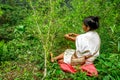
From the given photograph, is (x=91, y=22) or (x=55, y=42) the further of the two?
(x=55, y=42)

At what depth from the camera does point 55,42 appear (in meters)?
6.07

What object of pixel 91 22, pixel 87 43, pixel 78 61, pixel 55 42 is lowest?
pixel 78 61

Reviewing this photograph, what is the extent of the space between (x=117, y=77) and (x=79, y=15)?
2027 millimetres

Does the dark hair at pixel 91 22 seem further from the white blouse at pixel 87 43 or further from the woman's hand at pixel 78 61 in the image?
the woman's hand at pixel 78 61

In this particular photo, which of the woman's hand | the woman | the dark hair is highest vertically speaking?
the dark hair

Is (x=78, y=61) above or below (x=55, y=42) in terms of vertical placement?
below

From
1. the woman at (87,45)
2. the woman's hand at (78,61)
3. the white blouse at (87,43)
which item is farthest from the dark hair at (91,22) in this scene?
the woman's hand at (78,61)

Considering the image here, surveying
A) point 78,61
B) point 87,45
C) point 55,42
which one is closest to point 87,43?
point 87,45

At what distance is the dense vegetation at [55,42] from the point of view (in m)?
5.17

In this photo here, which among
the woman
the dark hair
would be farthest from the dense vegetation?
the dark hair

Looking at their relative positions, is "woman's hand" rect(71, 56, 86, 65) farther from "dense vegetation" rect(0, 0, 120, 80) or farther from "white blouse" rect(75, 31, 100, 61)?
"dense vegetation" rect(0, 0, 120, 80)

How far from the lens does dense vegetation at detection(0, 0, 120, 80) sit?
17.0ft

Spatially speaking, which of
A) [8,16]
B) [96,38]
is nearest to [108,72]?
[96,38]

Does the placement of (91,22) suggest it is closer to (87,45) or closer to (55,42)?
(87,45)
